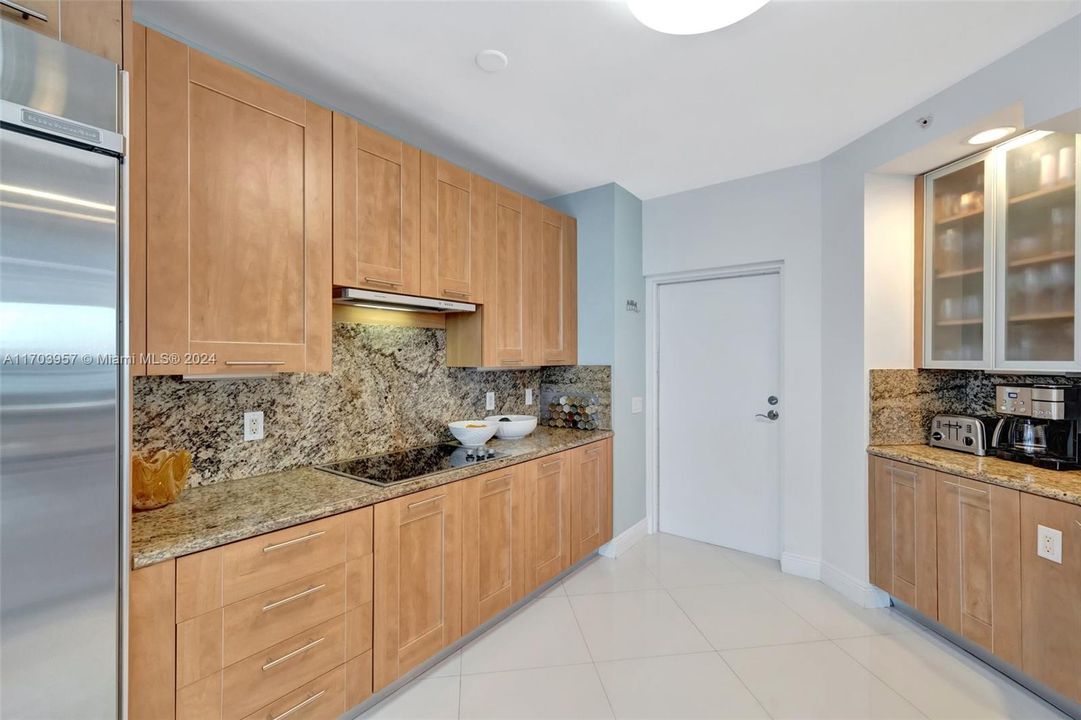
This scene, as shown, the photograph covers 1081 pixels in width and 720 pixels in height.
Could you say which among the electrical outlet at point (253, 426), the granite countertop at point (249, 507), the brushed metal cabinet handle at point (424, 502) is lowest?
the brushed metal cabinet handle at point (424, 502)

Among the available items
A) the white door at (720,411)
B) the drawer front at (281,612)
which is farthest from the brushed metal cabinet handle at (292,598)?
the white door at (720,411)

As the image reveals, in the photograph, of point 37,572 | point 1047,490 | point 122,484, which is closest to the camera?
point 37,572

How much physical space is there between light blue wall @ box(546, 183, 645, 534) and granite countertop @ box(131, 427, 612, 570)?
4.35 feet

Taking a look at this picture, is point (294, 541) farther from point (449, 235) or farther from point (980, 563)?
point (980, 563)

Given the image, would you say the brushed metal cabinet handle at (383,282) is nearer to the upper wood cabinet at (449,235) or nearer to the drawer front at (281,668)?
the upper wood cabinet at (449,235)

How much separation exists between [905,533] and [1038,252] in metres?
1.45

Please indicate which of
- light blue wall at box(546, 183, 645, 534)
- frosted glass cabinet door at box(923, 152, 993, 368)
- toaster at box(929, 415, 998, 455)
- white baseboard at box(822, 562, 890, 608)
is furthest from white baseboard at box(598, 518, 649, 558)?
frosted glass cabinet door at box(923, 152, 993, 368)

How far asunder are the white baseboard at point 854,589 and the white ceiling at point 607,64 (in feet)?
8.18

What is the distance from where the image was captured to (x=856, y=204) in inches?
105

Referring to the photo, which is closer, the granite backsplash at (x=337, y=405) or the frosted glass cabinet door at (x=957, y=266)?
the granite backsplash at (x=337, y=405)

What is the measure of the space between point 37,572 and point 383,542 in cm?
96

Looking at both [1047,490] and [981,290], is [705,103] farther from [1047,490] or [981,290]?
[1047,490]

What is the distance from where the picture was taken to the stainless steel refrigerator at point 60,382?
1.00 meters

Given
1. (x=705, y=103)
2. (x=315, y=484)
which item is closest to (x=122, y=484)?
(x=315, y=484)
